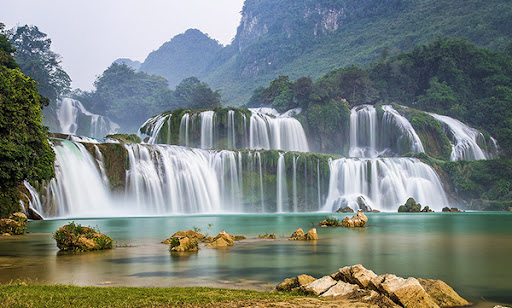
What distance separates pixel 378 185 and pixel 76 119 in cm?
5269

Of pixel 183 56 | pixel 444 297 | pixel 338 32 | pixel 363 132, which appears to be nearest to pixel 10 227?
pixel 444 297

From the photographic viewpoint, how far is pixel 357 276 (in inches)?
246

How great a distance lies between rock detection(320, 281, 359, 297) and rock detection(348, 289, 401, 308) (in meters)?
0.09

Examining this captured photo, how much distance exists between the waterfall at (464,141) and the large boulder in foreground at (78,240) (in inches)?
1797

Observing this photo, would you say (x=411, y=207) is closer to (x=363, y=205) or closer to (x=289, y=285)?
(x=363, y=205)

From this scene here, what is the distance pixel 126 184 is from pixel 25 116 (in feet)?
57.7

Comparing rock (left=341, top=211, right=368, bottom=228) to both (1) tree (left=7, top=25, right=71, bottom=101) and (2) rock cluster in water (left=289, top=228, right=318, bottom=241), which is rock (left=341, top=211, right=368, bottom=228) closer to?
(2) rock cluster in water (left=289, top=228, right=318, bottom=241)

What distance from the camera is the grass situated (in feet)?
17.5

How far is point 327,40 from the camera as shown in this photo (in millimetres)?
108562

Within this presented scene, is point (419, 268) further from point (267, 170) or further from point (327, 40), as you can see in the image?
point (327, 40)

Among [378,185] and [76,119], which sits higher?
[76,119]

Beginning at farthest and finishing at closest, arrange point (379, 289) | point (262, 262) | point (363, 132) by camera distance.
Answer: point (363, 132) → point (262, 262) → point (379, 289)

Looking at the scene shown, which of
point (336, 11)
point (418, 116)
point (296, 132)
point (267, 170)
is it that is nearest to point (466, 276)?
point (267, 170)

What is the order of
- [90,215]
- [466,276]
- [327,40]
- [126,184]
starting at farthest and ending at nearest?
[327,40] → [126,184] → [90,215] → [466,276]
